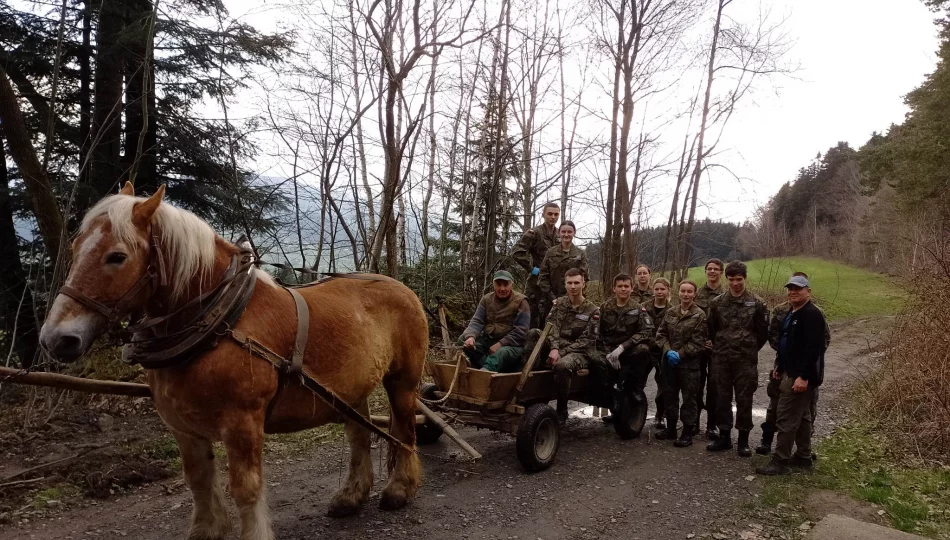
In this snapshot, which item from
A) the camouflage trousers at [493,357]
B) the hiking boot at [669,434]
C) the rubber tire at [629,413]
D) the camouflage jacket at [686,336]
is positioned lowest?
the hiking boot at [669,434]

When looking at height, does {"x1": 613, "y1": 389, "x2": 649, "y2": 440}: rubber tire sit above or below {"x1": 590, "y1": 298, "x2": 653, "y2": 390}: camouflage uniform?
below

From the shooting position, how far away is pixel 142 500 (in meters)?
3.98

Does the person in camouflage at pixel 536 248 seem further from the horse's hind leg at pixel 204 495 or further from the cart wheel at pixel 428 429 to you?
the horse's hind leg at pixel 204 495

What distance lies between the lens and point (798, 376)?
16.4 ft

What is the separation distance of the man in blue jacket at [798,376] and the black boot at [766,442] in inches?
13.8

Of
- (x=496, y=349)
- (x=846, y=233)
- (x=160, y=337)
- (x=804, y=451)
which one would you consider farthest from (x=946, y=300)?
(x=846, y=233)

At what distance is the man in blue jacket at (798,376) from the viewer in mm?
4957

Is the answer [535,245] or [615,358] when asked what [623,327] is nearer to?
[615,358]

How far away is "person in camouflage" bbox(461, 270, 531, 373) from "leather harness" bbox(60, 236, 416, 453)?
2.65m

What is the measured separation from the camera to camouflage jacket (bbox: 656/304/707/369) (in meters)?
5.87

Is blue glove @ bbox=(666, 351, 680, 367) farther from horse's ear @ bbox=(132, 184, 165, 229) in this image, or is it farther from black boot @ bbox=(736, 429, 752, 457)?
horse's ear @ bbox=(132, 184, 165, 229)

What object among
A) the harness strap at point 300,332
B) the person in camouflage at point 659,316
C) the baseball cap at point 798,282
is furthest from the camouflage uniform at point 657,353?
the harness strap at point 300,332

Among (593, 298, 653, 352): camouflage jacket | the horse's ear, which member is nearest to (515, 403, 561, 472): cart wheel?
(593, 298, 653, 352): camouflage jacket

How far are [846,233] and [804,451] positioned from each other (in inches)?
1545
